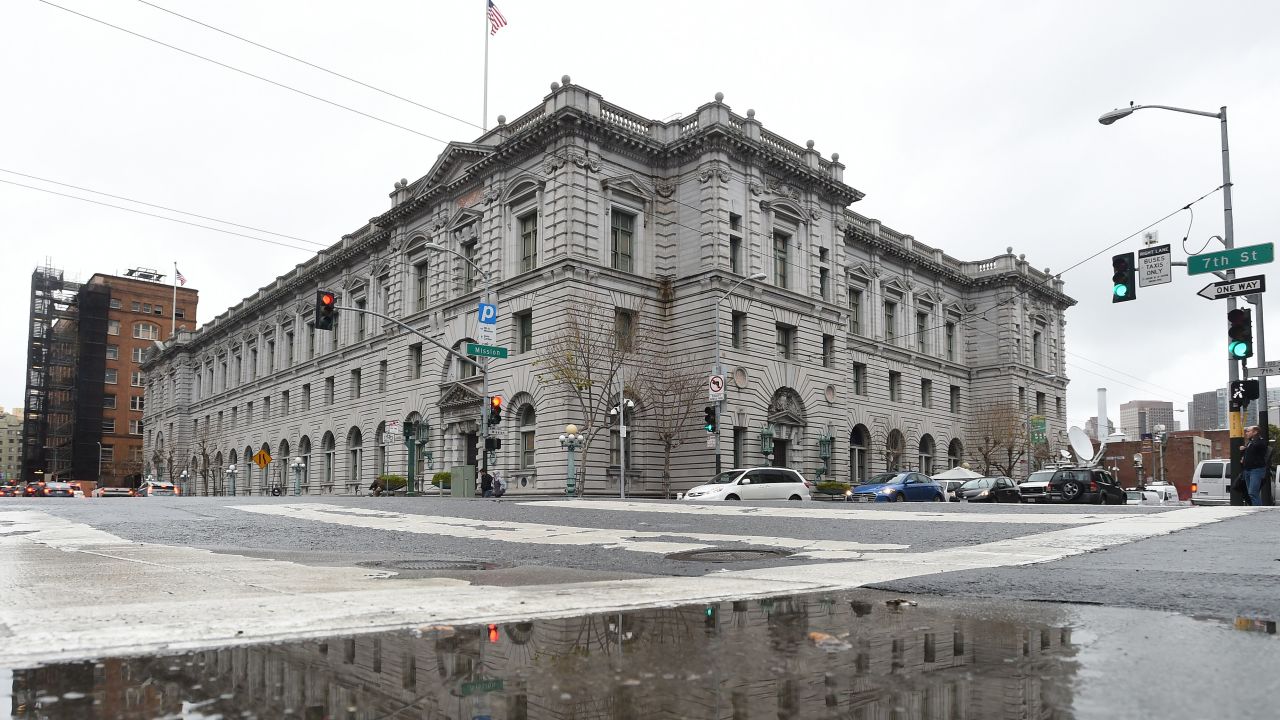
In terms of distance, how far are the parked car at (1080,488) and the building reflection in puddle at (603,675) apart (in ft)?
98.0

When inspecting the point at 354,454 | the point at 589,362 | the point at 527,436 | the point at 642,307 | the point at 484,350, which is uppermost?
the point at 642,307

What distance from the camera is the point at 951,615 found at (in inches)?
203

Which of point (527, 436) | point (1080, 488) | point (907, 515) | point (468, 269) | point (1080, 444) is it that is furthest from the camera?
point (1080, 444)

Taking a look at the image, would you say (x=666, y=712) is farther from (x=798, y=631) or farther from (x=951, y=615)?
(x=951, y=615)

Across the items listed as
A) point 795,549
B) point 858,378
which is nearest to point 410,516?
point 795,549

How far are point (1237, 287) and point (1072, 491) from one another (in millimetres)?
11155

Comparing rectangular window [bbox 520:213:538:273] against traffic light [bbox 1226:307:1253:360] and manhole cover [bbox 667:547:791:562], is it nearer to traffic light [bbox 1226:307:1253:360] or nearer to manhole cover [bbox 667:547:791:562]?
traffic light [bbox 1226:307:1253:360]

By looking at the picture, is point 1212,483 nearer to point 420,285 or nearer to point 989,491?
point 989,491

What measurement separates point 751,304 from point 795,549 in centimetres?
3570

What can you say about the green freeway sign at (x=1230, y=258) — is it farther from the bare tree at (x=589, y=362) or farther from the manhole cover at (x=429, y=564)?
the bare tree at (x=589, y=362)

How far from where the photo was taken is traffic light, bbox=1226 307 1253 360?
71.8ft

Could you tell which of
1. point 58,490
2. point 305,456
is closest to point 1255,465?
point 305,456

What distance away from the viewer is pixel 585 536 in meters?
13.2

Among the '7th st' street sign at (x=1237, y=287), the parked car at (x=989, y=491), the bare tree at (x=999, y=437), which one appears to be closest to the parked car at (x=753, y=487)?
the parked car at (x=989, y=491)
